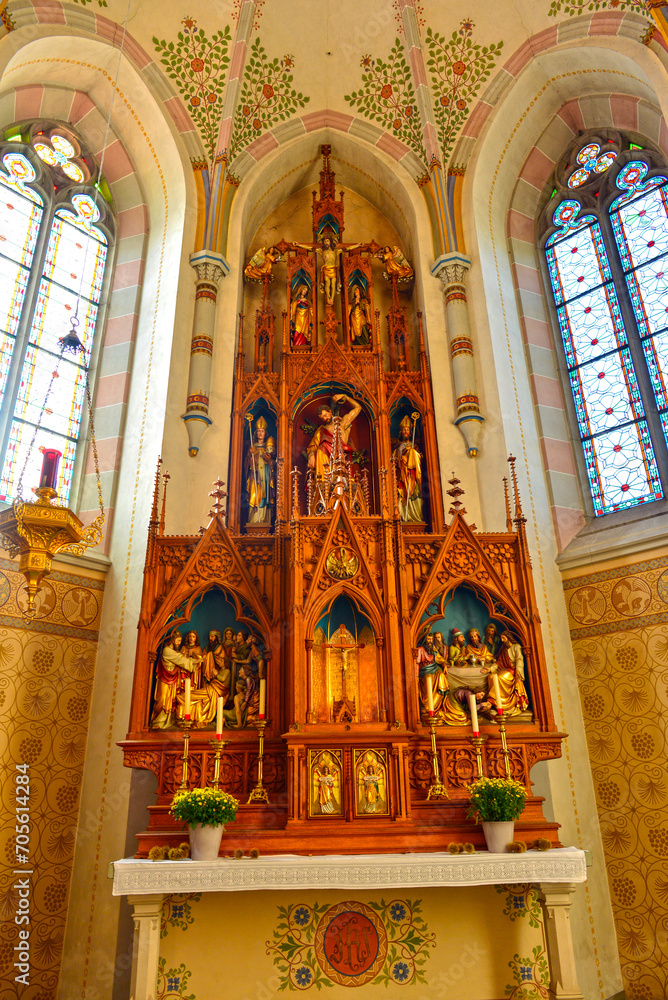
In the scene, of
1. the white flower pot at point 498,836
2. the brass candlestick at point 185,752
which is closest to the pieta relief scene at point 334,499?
the white flower pot at point 498,836

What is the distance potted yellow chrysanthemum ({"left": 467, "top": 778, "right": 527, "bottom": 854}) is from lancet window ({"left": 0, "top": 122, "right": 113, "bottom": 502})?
5824 millimetres

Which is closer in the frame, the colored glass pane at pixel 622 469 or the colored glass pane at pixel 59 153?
the colored glass pane at pixel 622 469

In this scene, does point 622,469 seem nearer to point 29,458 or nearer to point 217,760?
point 217,760

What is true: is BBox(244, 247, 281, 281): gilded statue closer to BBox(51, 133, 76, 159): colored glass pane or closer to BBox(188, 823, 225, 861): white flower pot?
BBox(51, 133, 76, 159): colored glass pane

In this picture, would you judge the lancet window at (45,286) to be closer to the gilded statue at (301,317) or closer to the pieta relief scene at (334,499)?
the pieta relief scene at (334,499)

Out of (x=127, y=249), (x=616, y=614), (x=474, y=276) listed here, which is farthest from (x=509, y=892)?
(x=127, y=249)

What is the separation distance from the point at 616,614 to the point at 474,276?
4.82 meters

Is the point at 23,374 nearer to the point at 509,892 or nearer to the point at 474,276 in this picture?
the point at 474,276

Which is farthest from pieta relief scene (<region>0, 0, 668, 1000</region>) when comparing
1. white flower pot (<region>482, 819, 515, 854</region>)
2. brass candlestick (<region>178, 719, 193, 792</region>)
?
brass candlestick (<region>178, 719, 193, 792</region>)

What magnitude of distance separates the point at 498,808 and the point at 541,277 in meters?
7.76

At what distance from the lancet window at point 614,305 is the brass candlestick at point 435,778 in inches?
162

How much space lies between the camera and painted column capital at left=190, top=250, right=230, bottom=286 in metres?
10.2

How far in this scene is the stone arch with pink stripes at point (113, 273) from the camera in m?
9.35

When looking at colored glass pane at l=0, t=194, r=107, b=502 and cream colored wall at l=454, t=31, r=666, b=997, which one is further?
colored glass pane at l=0, t=194, r=107, b=502
